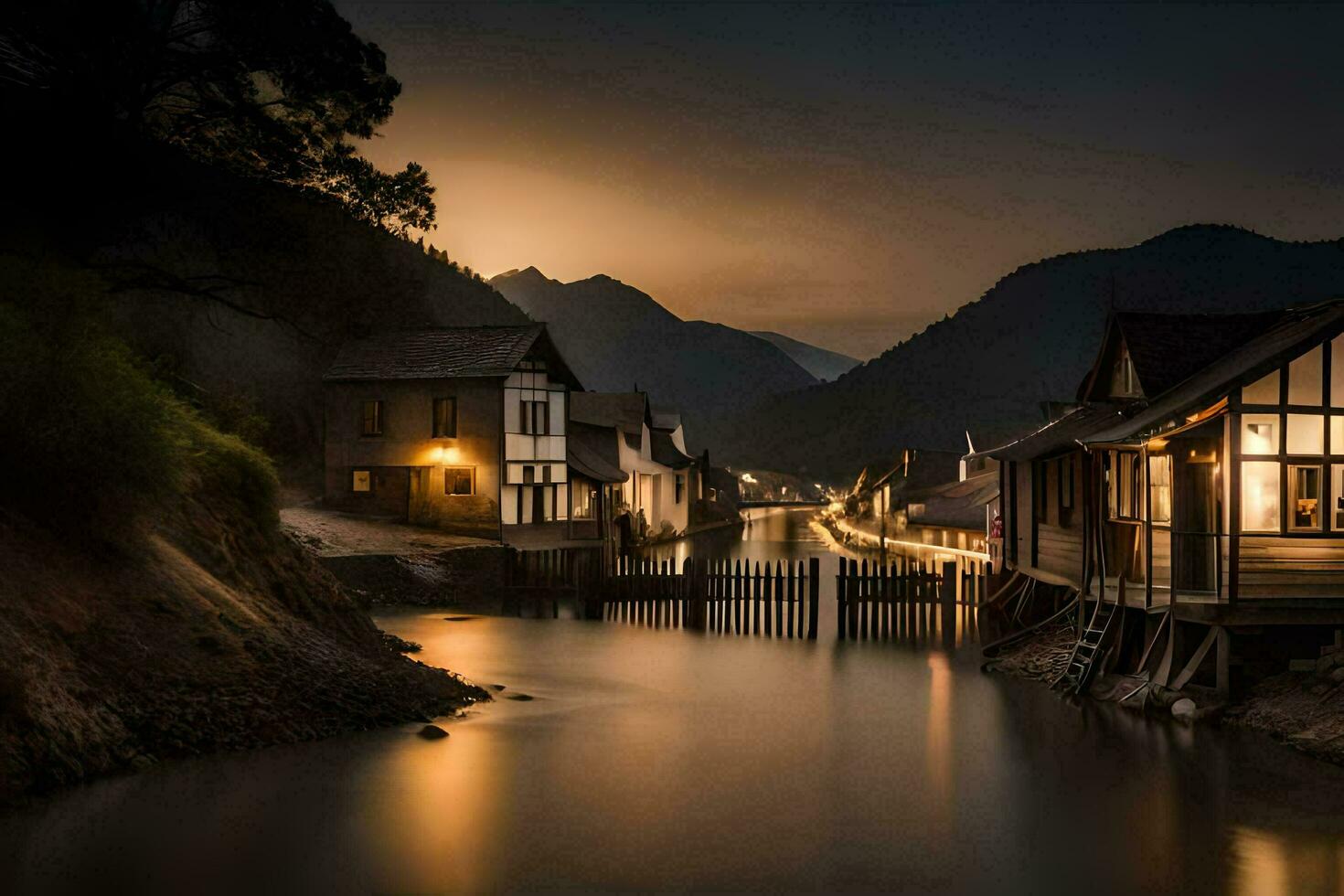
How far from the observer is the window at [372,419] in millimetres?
46875

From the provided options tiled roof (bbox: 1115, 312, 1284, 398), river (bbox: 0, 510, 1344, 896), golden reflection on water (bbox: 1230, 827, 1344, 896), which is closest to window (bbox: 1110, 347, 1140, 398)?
tiled roof (bbox: 1115, 312, 1284, 398)

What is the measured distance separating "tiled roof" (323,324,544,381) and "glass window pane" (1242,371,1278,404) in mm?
30346

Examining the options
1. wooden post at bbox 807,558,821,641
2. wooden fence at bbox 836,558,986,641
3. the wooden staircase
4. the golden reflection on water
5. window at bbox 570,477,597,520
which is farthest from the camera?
window at bbox 570,477,597,520

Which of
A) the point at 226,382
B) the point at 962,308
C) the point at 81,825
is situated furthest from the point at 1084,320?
the point at 81,825

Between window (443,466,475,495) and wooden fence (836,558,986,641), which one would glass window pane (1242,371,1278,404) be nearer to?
wooden fence (836,558,986,641)

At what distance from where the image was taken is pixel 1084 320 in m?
185

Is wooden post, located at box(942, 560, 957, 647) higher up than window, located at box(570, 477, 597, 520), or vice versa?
window, located at box(570, 477, 597, 520)

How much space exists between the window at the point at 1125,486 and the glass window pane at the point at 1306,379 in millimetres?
4068

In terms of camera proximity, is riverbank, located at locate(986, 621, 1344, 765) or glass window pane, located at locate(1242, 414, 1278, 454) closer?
riverbank, located at locate(986, 621, 1344, 765)

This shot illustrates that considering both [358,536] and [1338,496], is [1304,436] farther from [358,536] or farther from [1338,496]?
[358,536]

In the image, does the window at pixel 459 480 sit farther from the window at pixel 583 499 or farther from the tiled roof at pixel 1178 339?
the tiled roof at pixel 1178 339

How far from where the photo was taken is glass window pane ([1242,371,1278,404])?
19.4m

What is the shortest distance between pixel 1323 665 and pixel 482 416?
32.6m

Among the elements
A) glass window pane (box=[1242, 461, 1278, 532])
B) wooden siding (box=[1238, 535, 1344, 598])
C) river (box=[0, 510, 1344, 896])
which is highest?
glass window pane (box=[1242, 461, 1278, 532])
